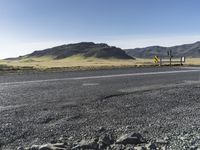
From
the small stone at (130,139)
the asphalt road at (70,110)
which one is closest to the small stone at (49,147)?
the asphalt road at (70,110)

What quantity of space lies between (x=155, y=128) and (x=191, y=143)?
114 cm

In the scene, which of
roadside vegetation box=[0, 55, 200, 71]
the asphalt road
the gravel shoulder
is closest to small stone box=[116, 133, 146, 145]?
the gravel shoulder

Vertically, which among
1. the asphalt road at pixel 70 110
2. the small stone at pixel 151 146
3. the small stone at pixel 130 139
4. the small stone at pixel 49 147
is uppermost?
the asphalt road at pixel 70 110

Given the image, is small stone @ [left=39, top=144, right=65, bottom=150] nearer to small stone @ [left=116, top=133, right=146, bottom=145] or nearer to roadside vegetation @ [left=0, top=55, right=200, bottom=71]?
small stone @ [left=116, top=133, right=146, bottom=145]

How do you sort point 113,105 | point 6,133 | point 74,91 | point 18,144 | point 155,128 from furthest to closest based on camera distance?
1. point 74,91
2. point 113,105
3. point 155,128
4. point 6,133
5. point 18,144

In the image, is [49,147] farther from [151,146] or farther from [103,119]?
[103,119]

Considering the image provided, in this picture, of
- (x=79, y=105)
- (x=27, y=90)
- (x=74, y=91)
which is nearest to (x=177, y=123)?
(x=79, y=105)

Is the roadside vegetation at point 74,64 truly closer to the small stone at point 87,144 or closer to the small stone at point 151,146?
the small stone at point 87,144

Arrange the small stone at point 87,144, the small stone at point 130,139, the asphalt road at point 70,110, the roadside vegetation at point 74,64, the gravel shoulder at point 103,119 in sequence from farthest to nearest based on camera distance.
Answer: the roadside vegetation at point 74,64 < the asphalt road at point 70,110 < the gravel shoulder at point 103,119 < the small stone at point 130,139 < the small stone at point 87,144

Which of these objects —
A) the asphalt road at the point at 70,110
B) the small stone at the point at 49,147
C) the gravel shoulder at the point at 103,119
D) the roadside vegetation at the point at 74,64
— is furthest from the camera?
the roadside vegetation at the point at 74,64

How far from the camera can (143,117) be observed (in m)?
7.79

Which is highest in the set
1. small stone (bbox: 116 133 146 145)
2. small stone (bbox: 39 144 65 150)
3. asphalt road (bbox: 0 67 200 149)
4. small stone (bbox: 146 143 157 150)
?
asphalt road (bbox: 0 67 200 149)

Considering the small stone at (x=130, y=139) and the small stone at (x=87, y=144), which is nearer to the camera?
the small stone at (x=87, y=144)

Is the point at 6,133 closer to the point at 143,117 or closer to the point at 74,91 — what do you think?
the point at 143,117
